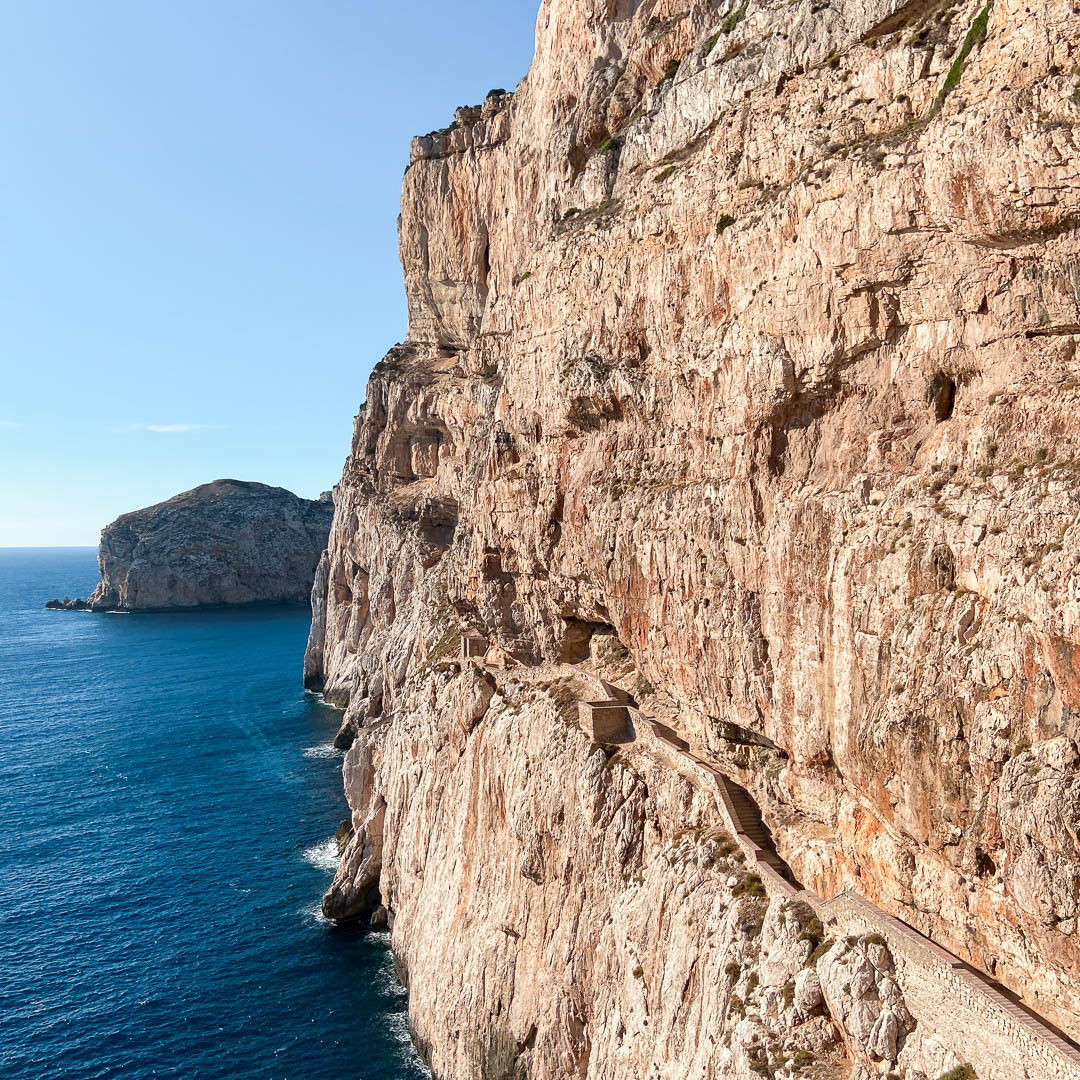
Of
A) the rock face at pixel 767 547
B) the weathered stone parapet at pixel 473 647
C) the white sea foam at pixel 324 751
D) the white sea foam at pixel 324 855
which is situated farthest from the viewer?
the white sea foam at pixel 324 751

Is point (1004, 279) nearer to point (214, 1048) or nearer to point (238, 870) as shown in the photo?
point (214, 1048)

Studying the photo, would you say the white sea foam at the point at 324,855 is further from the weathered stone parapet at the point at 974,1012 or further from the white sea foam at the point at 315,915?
the weathered stone parapet at the point at 974,1012

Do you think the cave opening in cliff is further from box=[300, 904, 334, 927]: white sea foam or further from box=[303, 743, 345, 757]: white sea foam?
box=[303, 743, 345, 757]: white sea foam

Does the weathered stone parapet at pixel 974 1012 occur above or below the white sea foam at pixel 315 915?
above

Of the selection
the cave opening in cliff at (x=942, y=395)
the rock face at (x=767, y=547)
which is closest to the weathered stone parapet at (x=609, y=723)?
the rock face at (x=767, y=547)

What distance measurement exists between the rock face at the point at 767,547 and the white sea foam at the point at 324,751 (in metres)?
35.4

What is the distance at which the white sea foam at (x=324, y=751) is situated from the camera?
95812 millimetres

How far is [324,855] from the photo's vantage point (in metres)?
71.6

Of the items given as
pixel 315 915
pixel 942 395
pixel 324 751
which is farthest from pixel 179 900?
pixel 942 395

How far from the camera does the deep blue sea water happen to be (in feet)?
159

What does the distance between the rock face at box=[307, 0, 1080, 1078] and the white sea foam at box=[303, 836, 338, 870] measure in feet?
30.9

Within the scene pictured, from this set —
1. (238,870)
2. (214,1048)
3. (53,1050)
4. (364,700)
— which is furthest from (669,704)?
(364,700)

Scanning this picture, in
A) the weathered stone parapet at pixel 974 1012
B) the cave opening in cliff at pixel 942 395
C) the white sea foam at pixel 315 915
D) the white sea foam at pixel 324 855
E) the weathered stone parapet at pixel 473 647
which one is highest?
the cave opening in cliff at pixel 942 395

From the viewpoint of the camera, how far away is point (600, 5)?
57469mm
